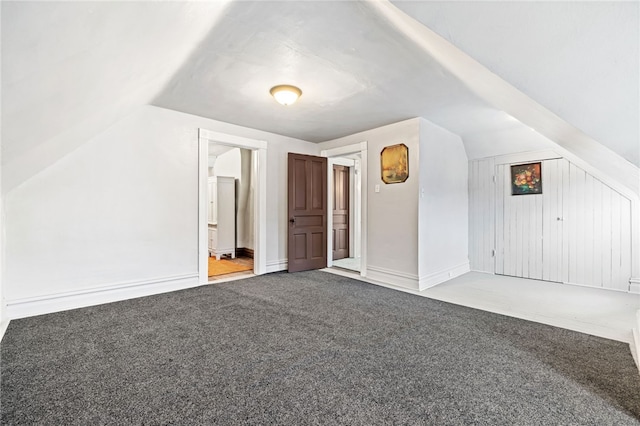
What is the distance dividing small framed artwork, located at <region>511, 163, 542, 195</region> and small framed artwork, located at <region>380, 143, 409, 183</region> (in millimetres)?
2138

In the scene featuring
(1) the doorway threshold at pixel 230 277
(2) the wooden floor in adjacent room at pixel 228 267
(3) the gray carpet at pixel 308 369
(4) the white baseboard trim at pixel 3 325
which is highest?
(2) the wooden floor in adjacent room at pixel 228 267

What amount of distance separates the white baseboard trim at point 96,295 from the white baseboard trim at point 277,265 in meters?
1.21

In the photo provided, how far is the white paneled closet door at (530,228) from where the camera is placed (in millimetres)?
4305

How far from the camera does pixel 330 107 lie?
362 cm

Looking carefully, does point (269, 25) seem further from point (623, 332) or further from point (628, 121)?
point (623, 332)

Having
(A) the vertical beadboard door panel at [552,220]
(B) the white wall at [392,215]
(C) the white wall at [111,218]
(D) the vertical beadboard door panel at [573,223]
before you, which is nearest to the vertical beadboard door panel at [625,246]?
(D) the vertical beadboard door panel at [573,223]

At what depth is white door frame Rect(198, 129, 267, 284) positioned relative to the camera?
3.99 m

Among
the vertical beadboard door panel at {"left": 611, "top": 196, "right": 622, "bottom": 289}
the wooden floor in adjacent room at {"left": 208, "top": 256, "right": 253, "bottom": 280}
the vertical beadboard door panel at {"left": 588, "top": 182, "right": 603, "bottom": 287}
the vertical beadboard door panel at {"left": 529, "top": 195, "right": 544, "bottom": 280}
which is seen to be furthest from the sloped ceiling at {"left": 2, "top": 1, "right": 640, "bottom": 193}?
the wooden floor in adjacent room at {"left": 208, "top": 256, "right": 253, "bottom": 280}

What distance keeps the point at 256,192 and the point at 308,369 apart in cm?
328

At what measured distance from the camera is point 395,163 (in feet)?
13.7

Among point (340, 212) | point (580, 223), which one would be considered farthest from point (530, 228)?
point (340, 212)

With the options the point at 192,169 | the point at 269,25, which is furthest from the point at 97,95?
the point at 192,169

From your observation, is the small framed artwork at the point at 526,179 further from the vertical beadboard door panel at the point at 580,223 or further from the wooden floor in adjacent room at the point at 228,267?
the wooden floor in adjacent room at the point at 228,267

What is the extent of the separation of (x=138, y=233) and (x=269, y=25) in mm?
2895
